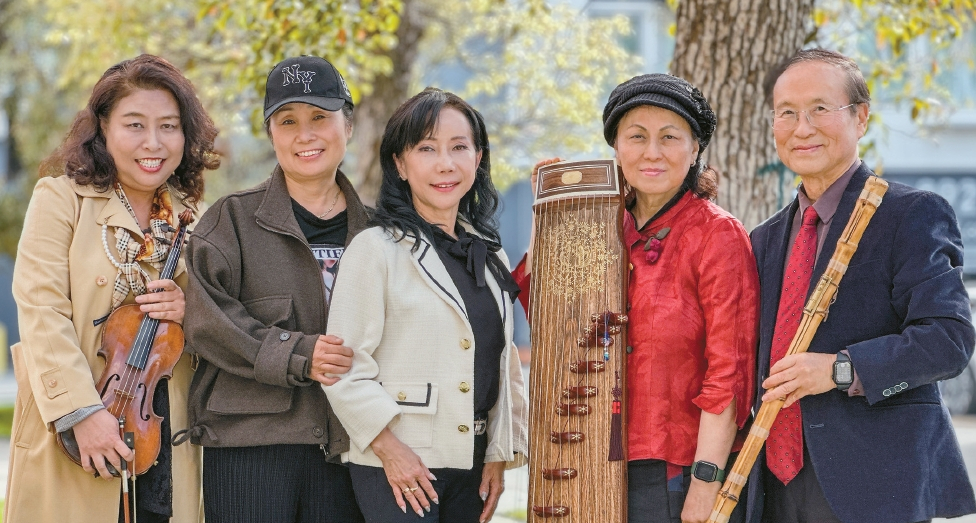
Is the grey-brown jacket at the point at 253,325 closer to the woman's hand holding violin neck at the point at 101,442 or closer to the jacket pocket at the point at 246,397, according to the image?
the jacket pocket at the point at 246,397

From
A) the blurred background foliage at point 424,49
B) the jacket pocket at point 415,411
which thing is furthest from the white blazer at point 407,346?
the blurred background foliage at point 424,49

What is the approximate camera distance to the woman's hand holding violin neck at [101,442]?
3082 millimetres

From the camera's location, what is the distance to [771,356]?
292 cm

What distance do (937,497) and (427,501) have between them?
1.38 m

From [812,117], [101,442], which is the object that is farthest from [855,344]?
[101,442]

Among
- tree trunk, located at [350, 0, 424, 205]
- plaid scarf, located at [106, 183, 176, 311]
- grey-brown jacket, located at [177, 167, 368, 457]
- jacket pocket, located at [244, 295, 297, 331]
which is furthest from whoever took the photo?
tree trunk, located at [350, 0, 424, 205]

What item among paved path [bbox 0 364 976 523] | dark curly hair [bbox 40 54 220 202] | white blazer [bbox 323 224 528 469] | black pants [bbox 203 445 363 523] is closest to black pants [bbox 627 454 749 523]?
white blazer [bbox 323 224 528 469]

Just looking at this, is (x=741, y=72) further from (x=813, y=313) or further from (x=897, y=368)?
(x=897, y=368)

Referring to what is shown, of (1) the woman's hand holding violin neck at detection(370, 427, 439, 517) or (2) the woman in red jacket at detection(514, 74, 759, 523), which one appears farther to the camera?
(1) the woman's hand holding violin neck at detection(370, 427, 439, 517)

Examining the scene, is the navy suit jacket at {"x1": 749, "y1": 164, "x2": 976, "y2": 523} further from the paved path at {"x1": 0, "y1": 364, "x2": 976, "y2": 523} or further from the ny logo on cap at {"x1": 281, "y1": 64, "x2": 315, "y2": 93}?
the paved path at {"x1": 0, "y1": 364, "x2": 976, "y2": 523}

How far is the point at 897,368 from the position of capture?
266cm

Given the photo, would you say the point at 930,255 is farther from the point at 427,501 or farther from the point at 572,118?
the point at 572,118

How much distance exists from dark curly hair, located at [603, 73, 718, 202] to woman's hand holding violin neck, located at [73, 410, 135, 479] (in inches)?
66.8

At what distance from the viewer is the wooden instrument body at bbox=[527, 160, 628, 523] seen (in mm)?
2953
